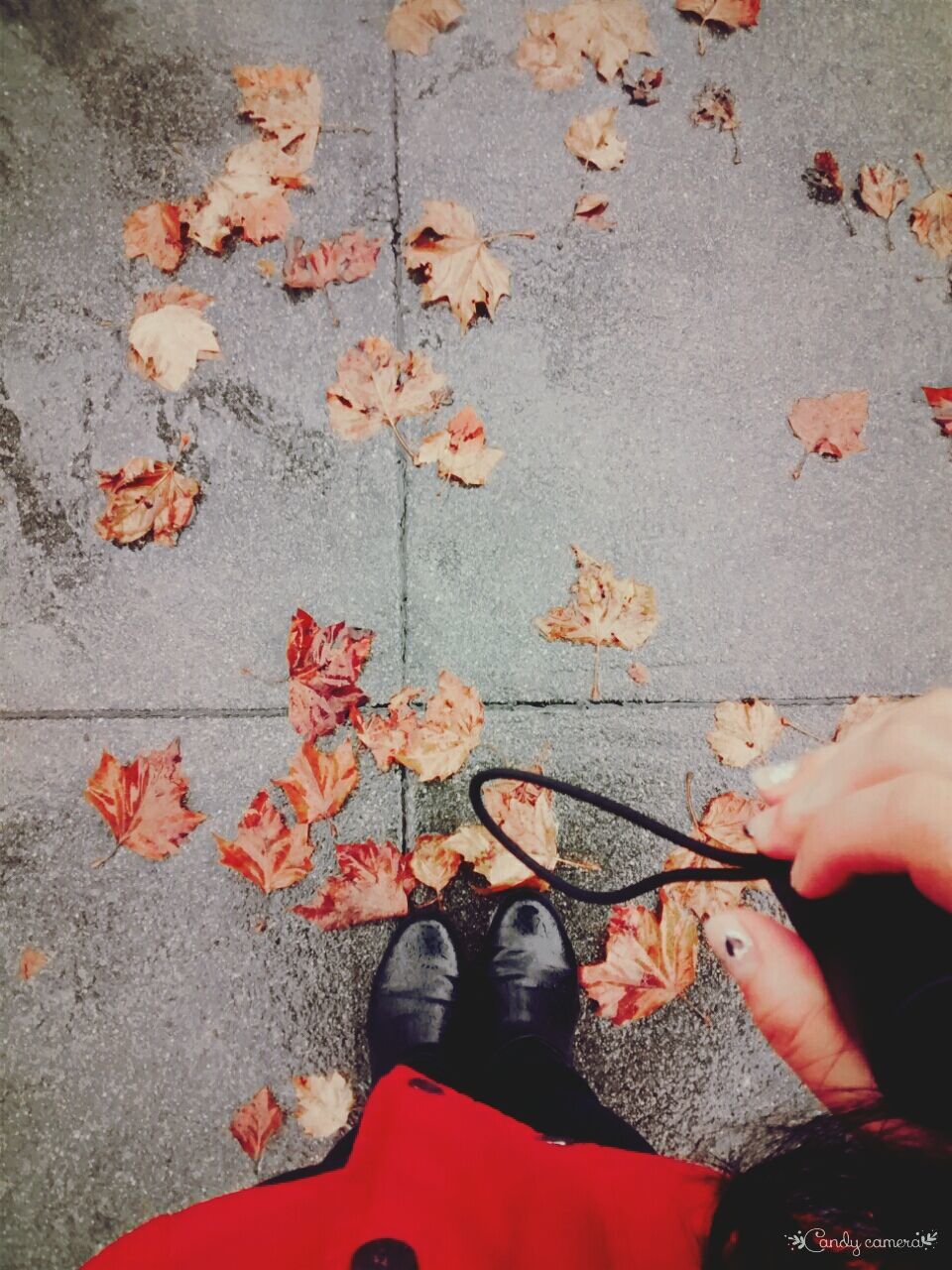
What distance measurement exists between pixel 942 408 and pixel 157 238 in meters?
2.11

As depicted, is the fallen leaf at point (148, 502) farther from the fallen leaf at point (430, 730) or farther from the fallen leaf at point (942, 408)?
the fallen leaf at point (942, 408)

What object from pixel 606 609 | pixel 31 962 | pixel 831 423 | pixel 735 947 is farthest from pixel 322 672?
A: pixel 831 423

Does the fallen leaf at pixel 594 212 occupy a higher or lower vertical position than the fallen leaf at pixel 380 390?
higher

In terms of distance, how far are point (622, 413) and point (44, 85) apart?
1759mm

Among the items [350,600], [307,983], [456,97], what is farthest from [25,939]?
[456,97]

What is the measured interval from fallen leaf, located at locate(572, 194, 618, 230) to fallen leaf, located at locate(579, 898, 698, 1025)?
173cm

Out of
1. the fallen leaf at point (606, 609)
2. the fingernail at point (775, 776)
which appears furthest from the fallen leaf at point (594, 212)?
the fingernail at point (775, 776)

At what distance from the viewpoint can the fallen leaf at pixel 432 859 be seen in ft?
6.07

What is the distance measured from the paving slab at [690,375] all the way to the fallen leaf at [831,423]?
0.10 feet

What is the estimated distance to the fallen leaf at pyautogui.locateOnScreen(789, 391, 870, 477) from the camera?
2.06m

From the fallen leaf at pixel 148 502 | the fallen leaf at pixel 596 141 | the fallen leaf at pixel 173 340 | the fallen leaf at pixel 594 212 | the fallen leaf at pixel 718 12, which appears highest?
the fallen leaf at pixel 718 12

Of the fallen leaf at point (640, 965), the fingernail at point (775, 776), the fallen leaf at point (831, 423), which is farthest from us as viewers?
the fallen leaf at point (831, 423)

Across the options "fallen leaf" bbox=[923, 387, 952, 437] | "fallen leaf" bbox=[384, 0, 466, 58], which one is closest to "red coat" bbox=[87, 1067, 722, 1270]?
"fallen leaf" bbox=[923, 387, 952, 437]

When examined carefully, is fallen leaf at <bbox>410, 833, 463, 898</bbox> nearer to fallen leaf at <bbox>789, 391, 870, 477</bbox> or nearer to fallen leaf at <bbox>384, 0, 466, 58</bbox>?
Result: fallen leaf at <bbox>789, 391, 870, 477</bbox>
